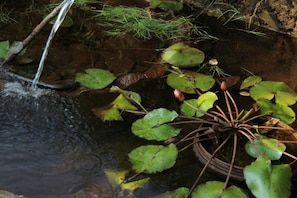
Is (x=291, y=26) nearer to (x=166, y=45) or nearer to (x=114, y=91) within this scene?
(x=166, y=45)

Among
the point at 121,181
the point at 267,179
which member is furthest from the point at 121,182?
the point at 267,179

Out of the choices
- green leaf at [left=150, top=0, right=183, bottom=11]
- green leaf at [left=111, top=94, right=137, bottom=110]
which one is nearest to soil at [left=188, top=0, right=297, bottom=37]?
green leaf at [left=150, top=0, right=183, bottom=11]

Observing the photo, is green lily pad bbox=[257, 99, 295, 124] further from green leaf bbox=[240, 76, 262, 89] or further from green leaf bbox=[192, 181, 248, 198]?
green leaf bbox=[192, 181, 248, 198]

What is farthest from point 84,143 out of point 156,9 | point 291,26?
point 291,26

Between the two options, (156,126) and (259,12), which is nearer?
(156,126)

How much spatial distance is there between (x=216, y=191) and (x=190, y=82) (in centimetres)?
84

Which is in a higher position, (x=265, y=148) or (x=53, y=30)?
(x=53, y=30)

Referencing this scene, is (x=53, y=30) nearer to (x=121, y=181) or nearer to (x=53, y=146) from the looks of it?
(x=53, y=146)

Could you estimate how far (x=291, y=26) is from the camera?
10.8 ft

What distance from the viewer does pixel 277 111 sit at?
6.91ft

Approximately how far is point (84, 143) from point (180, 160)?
1.36ft

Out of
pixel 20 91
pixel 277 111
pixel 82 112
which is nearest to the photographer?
pixel 277 111

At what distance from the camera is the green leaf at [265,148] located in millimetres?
1835

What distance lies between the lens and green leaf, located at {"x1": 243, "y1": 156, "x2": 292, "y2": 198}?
1.66m
